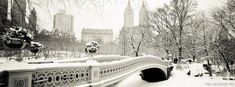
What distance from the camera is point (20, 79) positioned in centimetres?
301

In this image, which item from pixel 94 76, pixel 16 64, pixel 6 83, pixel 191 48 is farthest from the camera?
pixel 191 48

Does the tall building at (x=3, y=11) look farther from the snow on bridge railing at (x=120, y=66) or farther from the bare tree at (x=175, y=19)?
the bare tree at (x=175, y=19)

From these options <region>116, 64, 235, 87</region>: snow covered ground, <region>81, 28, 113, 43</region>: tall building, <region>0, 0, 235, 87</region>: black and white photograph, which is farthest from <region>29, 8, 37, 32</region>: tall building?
<region>81, 28, 113, 43</region>: tall building

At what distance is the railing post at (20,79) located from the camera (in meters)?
2.83

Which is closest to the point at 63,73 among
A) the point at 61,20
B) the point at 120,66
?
the point at 120,66

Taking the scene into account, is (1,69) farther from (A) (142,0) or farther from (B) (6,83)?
(A) (142,0)

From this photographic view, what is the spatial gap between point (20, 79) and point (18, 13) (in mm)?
1350

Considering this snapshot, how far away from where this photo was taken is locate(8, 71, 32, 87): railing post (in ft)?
9.29

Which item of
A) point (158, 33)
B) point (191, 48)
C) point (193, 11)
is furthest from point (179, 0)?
point (191, 48)

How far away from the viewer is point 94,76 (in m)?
5.69

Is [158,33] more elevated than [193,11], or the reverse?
[193,11]

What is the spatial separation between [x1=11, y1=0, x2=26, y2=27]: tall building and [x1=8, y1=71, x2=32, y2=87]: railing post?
1044 mm

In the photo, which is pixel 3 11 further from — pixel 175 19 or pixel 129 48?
pixel 129 48

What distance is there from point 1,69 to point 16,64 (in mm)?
268
